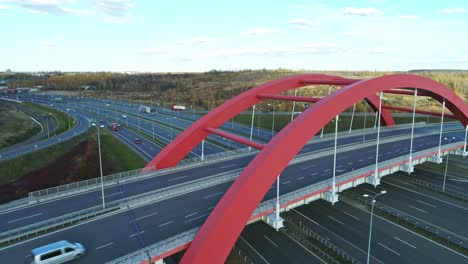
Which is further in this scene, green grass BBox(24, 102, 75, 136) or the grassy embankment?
green grass BBox(24, 102, 75, 136)

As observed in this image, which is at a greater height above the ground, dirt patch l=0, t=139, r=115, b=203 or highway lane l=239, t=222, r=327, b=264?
dirt patch l=0, t=139, r=115, b=203

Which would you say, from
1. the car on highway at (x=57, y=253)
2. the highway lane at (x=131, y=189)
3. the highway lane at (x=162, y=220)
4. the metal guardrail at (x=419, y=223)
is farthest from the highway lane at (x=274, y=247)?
the car on highway at (x=57, y=253)

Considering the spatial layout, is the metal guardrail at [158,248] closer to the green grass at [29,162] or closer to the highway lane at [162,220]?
the highway lane at [162,220]

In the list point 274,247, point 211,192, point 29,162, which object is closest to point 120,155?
point 29,162

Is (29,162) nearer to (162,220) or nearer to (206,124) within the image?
(206,124)

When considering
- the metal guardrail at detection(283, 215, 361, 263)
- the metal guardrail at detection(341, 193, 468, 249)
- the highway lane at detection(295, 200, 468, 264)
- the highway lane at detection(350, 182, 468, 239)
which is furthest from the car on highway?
the highway lane at detection(350, 182, 468, 239)

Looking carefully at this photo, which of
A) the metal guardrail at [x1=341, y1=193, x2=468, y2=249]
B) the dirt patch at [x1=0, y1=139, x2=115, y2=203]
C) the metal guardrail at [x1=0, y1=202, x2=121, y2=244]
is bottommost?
the metal guardrail at [x1=341, y1=193, x2=468, y2=249]

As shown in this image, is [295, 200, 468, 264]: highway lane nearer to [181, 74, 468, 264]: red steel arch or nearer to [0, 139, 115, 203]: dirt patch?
[181, 74, 468, 264]: red steel arch

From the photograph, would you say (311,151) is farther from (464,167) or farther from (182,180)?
(464,167)
